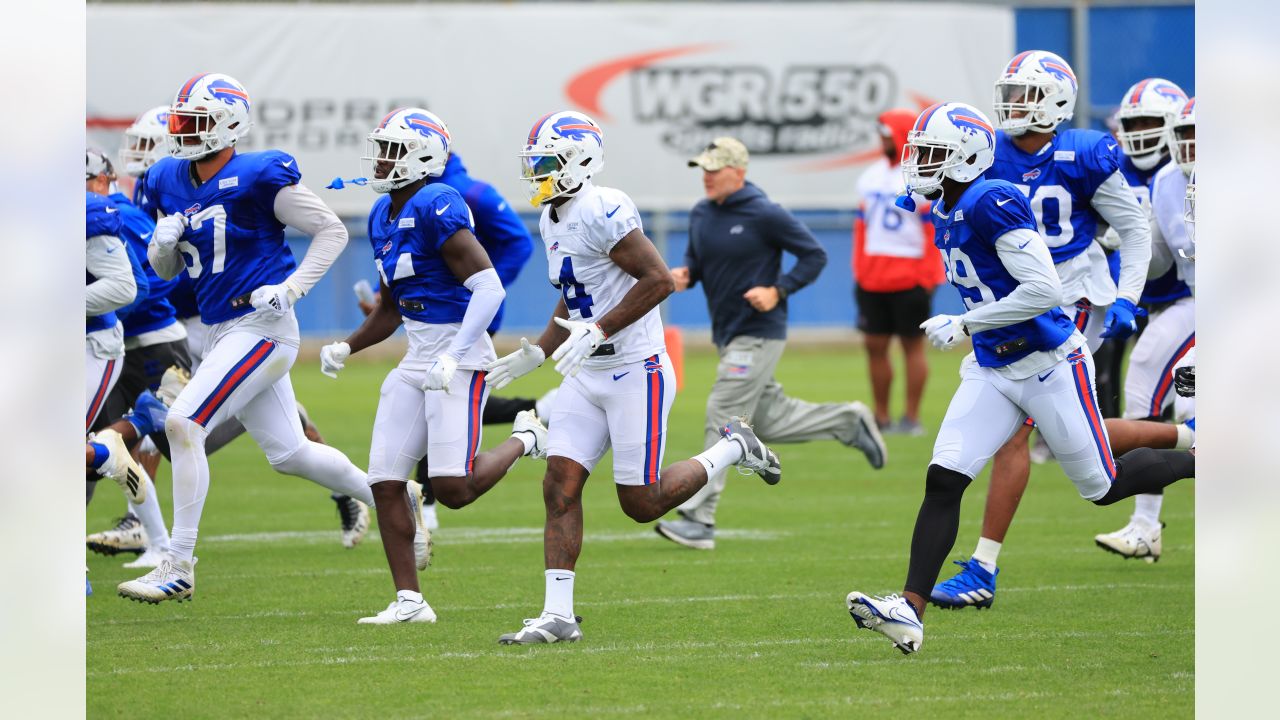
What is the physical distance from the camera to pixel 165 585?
6359mm

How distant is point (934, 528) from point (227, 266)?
9.64 ft

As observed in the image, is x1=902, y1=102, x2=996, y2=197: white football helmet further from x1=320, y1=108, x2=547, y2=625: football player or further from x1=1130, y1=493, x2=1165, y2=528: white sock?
x1=1130, y1=493, x2=1165, y2=528: white sock

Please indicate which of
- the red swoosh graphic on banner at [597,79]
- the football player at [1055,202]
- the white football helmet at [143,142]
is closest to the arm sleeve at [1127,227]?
the football player at [1055,202]

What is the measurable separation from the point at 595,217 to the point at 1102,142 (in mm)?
2200

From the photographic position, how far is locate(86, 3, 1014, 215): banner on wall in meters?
20.6

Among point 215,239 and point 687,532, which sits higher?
point 215,239

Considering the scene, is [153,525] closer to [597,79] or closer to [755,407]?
[755,407]

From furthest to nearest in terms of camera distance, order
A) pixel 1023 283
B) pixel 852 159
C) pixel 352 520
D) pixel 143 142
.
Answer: pixel 852 159 → pixel 143 142 → pixel 352 520 → pixel 1023 283

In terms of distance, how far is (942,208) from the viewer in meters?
5.82

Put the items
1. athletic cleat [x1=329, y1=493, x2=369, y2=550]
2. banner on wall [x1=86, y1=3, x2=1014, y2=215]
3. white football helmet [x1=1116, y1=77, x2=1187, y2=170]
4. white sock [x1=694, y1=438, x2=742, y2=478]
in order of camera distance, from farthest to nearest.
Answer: banner on wall [x1=86, y1=3, x2=1014, y2=215]
athletic cleat [x1=329, y1=493, x2=369, y2=550]
white football helmet [x1=1116, y1=77, x2=1187, y2=170]
white sock [x1=694, y1=438, x2=742, y2=478]

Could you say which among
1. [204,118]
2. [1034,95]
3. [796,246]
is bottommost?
[796,246]

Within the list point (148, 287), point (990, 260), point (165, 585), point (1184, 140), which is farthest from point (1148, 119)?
point (165, 585)

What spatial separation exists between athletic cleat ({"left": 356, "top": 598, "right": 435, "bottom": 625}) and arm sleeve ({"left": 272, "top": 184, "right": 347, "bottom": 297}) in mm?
1291

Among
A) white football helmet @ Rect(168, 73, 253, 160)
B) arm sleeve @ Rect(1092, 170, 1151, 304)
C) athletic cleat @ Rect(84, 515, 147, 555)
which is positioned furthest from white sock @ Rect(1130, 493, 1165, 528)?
athletic cleat @ Rect(84, 515, 147, 555)
